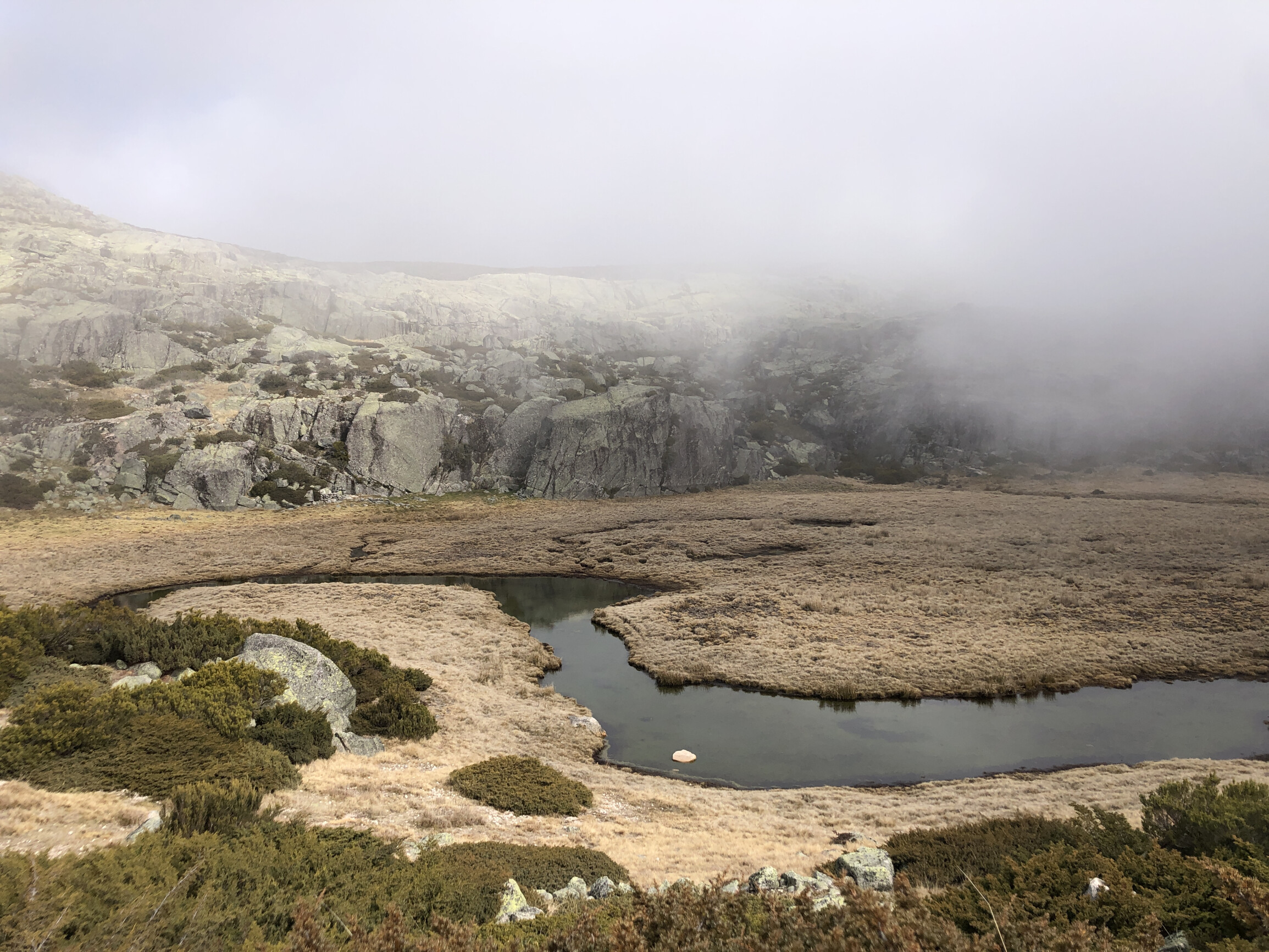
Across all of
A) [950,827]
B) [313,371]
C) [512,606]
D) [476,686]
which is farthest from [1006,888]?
[313,371]

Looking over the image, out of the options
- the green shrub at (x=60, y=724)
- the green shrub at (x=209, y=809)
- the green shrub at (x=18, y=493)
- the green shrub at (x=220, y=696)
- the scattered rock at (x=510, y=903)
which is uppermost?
the green shrub at (x=209, y=809)

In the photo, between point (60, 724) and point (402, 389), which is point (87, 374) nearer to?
point (402, 389)

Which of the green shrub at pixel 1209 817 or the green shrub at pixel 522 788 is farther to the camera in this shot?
the green shrub at pixel 522 788

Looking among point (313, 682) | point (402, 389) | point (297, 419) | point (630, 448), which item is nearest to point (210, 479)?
point (297, 419)

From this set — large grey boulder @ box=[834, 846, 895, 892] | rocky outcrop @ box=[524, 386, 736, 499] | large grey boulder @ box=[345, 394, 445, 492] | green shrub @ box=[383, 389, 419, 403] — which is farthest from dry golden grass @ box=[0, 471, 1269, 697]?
green shrub @ box=[383, 389, 419, 403]

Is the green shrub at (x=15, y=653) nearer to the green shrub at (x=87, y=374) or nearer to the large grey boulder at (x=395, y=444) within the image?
the large grey boulder at (x=395, y=444)

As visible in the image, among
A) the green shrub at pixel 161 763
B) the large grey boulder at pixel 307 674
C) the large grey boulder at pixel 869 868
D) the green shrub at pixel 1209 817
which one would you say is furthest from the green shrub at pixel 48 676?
the green shrub at pixel 1209 817

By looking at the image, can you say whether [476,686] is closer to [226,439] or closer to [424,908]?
[424,908]
